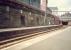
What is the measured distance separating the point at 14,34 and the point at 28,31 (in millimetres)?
4919

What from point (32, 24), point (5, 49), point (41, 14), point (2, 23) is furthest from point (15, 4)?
point (41, 14)

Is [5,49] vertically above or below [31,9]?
below

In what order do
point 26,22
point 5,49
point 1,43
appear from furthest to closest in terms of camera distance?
point 26,22 → point 1,43 → point 5,49

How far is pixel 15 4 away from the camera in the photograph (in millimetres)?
20781

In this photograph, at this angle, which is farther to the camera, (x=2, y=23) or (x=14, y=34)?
(x=2, y=23)

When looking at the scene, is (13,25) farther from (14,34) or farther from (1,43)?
(1,43)

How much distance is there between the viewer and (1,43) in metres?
12.7

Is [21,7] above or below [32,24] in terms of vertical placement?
above

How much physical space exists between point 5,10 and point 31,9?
9583 millimetres

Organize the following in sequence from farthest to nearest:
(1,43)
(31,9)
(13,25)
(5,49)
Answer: (31,9) < (13,25) < (1,43) < (5,49)

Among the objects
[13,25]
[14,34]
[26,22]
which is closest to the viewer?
[14,34]

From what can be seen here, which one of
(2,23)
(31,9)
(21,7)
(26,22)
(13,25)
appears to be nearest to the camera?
(2,23)

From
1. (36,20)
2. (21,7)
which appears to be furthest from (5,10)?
(36,20)

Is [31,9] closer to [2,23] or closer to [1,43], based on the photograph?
[2,23]
